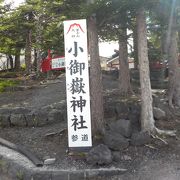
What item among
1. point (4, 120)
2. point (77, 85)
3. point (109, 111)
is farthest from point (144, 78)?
point (4, 120)

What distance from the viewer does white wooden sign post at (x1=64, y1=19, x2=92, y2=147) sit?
22.1 feet

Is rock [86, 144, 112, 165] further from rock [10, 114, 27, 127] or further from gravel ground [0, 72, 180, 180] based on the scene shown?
rock [10, 114, 27, 127]

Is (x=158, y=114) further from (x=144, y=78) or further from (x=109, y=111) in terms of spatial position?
(x=144, y=78)

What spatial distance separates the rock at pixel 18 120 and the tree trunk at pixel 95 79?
7.68 feet

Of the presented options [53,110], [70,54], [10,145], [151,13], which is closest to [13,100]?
[53,110]

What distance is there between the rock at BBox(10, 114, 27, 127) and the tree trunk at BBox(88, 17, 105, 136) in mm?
2341

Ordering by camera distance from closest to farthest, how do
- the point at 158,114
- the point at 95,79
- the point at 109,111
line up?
the point at 95,79 → the point at 158,114 → the point at 109,111

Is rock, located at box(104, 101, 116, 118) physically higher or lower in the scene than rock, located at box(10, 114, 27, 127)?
higher

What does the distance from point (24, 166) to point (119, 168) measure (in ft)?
6.05

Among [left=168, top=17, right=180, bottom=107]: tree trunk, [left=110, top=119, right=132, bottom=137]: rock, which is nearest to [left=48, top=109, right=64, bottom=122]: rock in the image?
[left=110, top=119, right=132, bottom=137]: rock

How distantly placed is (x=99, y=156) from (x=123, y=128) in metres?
1.15

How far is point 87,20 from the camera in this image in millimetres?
7281

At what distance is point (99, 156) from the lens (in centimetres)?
616

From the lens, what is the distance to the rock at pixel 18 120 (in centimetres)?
866
